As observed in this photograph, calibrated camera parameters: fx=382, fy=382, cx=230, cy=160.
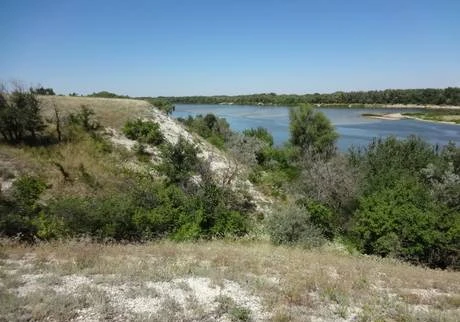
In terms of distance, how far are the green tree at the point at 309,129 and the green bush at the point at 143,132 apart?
78.7ft

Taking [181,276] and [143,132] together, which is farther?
[143,132]

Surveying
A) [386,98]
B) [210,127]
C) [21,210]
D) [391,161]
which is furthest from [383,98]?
[21,210]

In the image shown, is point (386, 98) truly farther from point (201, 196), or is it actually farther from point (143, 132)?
point (201, 196)

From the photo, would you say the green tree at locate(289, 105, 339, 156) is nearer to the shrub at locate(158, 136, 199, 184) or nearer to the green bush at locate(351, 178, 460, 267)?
the shrub at locate(158, 136, 199, 184)

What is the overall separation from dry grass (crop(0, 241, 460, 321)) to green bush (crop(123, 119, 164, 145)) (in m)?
18.3

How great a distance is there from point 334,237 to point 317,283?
37.9 ft

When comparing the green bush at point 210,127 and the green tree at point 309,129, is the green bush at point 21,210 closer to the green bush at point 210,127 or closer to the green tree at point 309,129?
the green bush at point 210,127

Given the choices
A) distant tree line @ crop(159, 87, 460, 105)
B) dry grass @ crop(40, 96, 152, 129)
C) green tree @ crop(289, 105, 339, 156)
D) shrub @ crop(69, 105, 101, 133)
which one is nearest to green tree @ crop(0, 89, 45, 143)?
shrub @ crop(69, 105, 101, 133)

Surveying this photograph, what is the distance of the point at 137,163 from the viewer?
25234 mm

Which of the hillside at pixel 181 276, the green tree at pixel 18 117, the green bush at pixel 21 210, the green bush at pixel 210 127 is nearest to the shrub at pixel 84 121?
the green tree at pixel 18 117

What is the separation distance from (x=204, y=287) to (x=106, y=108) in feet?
90.9

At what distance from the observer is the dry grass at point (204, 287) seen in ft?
21.9

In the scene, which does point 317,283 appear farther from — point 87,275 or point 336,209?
point 336,209

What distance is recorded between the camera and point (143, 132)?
29.0m
